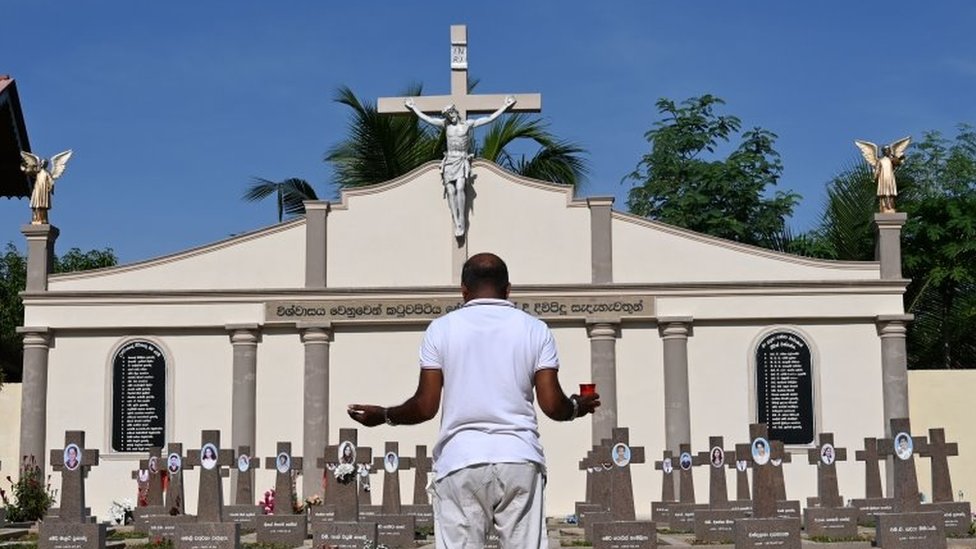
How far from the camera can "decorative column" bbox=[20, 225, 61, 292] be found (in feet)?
80.5

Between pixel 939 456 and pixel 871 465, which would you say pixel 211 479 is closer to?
pixel 939 456

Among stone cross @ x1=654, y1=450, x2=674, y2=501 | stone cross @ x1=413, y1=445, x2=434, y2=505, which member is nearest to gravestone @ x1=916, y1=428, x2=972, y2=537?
stone cross @ x1=654, y1=450, x2=674, y2=501

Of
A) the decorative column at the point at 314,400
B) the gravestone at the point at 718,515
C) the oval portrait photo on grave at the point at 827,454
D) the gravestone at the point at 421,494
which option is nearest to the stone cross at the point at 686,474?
the gravestone at the point at 718,515

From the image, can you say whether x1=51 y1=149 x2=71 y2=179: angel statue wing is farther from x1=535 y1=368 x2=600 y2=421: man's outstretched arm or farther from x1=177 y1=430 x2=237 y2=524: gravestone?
x1=535 y1=368 x2=600 y2=421: man's outstretched arm

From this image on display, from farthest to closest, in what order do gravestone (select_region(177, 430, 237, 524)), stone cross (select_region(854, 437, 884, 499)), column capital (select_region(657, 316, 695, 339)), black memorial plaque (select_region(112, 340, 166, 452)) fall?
black memorial plaque (select_region(112, 340, 166, 452)), column capital (select_region(657, 316, 695, 339)), stone cross (select_region(854, 437, 884, 499)), gravestone (select_region(177, 430, 237, 524))

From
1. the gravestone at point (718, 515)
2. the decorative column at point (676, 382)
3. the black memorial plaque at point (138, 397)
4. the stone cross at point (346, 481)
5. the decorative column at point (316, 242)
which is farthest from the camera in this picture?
the decorative column at point (316, 242)

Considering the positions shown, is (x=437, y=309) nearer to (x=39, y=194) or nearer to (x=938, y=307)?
(x=39, y=194)

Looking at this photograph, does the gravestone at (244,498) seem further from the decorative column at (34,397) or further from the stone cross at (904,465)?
the stone cross at (904,465)

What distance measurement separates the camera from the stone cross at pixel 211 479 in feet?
49.5

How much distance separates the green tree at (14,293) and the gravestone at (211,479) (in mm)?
19677

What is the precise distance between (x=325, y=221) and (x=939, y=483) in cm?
1235

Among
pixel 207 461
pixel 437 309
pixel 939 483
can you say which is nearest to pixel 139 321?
pixel 437 309

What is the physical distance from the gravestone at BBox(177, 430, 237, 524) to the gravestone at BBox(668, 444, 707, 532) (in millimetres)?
6147

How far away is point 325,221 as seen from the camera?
81.1 feet
